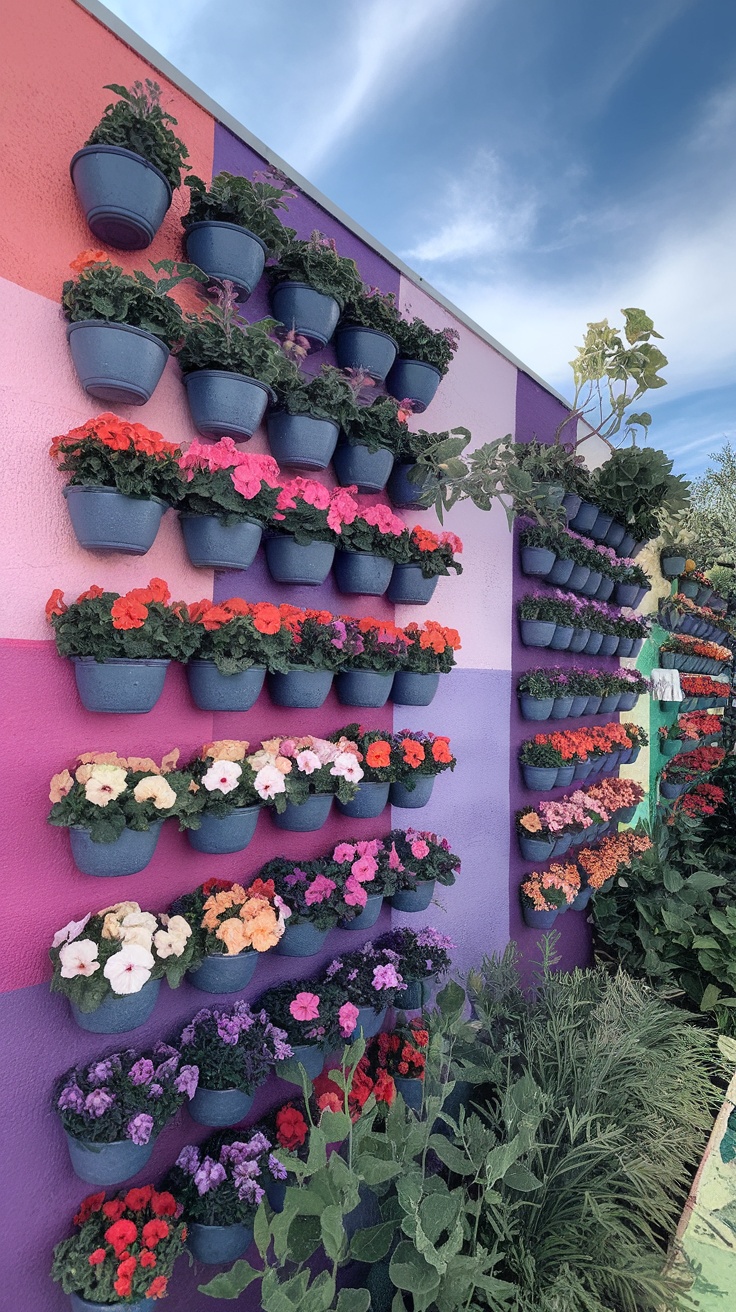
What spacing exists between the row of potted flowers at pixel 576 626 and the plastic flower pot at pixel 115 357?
73.5 inches

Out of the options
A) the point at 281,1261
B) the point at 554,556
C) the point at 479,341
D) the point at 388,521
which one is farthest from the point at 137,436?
the point at 554,556

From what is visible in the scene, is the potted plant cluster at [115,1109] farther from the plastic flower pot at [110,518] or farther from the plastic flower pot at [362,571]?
the plastic flower pot at [362,571]

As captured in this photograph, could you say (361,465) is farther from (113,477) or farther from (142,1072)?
(142,1072)

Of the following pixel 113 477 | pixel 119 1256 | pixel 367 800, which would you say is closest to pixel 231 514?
pixel 113 477

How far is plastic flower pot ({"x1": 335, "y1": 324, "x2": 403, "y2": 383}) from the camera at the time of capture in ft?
6.05

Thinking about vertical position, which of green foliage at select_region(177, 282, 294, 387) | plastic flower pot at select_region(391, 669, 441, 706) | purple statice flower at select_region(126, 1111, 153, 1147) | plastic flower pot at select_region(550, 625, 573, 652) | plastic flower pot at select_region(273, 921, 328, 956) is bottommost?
purple statice flower at select_region(126, 1111, 153, 1147)

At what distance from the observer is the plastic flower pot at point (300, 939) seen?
1606 millimetres

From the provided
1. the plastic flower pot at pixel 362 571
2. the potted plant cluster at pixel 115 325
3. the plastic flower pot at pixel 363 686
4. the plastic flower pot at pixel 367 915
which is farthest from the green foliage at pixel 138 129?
the plastic flower pot at pixel 367 915

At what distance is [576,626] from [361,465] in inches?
62.8

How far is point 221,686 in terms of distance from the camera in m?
1.45

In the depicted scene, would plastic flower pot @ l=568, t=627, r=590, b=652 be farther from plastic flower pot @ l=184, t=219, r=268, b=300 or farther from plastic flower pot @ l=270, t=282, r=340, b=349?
plastic flower pot @ l=184, t=219, r=268, b=300

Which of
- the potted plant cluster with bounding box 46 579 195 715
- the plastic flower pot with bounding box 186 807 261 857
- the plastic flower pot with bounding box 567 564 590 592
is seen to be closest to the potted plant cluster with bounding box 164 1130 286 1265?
the plastic flower pot with bounding box 186 807 261 857

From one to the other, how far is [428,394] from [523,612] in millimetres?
1064

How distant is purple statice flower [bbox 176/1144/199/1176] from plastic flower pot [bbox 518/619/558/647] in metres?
2.09
